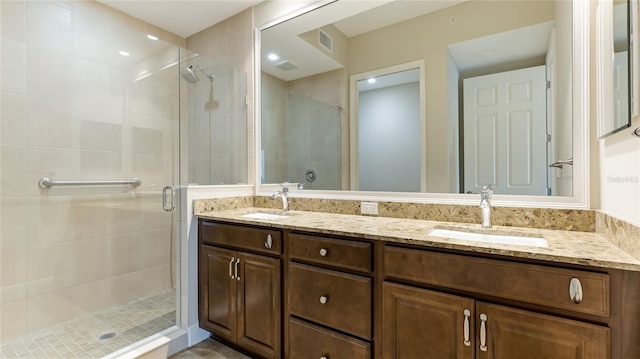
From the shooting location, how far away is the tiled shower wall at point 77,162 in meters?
1.95

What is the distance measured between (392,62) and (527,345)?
1.65 metres

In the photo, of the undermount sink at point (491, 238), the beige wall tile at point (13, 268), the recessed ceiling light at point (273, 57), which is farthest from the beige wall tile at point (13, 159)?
the undermount sink at point (491, 238)

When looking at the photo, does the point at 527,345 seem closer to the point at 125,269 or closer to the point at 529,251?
the point at 529,251

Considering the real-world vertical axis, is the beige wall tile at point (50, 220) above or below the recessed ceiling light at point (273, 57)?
below

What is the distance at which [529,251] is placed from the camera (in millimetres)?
1018

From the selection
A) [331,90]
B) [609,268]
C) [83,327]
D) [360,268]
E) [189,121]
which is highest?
[331,90]

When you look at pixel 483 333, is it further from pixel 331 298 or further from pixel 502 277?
pixel 331 298

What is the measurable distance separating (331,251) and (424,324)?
0.51 m

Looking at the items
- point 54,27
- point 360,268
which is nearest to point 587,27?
point 360,268

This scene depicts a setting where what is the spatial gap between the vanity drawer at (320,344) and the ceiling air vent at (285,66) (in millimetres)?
1878

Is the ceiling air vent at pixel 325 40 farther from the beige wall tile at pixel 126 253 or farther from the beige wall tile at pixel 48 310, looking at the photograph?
the beige wall tile at pixel 48 310

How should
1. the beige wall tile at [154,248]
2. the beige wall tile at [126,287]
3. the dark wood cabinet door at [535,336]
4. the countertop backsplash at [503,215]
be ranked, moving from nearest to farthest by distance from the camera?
1. the dark wood cabinet door at [535,336]
2. the countertop backsplash at [503,215]
3. the beige wall tile at [126,287]
4. the beige wall tile at [154,248]

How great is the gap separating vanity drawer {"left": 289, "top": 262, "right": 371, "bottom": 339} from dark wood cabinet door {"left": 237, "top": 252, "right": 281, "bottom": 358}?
5.1 inches

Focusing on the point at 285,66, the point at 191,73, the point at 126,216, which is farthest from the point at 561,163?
the point at 126,216
